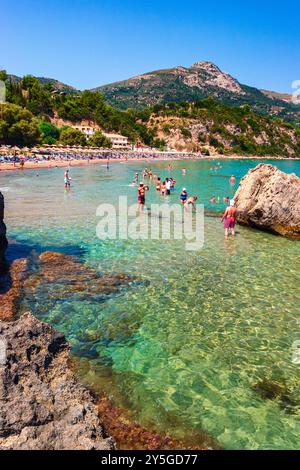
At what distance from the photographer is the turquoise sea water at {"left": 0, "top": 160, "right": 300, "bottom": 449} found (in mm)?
5894

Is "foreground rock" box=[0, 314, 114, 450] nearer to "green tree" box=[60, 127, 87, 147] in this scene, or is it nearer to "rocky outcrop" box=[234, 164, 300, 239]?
"rocky outcrop" box=[234, 164, 300, 239]

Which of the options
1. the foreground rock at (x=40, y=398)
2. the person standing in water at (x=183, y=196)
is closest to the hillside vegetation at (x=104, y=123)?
the person standing in water at (x=183, y=196)

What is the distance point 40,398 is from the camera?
5.15 metres

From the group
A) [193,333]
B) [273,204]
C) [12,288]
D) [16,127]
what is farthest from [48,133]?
[193,333]

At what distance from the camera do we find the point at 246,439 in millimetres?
5434

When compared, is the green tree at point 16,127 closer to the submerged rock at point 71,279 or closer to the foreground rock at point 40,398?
the submerged rock at point 71,279

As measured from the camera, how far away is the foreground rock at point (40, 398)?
454 cm

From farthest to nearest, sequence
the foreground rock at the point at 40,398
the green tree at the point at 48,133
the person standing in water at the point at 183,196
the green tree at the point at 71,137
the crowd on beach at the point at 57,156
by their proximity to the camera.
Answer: the green tree at the point at 71,137 < the green tree at the point at 48,133 < the crowd on beach at the point at 57,156 < the person standing in water at the point at 183,196 < the foreground rock at the point at 40,398

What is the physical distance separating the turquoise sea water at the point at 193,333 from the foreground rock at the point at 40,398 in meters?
0.96

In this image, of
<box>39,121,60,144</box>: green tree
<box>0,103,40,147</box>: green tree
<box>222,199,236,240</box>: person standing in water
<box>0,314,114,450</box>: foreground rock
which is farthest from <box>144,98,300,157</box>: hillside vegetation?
<box>0,314,114,450</box>: foreground rock

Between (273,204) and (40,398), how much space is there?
1657 cm

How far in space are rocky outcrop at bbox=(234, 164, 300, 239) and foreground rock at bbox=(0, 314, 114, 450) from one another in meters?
15.0

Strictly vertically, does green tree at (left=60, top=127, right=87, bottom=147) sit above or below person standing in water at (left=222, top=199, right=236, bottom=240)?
above
